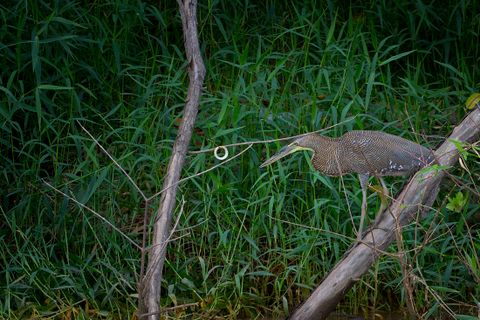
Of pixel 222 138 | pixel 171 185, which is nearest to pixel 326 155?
pixel 171 185

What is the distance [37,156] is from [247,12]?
75.1 inches

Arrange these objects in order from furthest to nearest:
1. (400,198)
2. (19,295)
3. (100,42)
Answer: (100,42) → (19,295) → (400,198)

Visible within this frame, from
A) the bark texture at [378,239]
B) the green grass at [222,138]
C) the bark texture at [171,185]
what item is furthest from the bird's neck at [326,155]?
the bark texture at [171,185]

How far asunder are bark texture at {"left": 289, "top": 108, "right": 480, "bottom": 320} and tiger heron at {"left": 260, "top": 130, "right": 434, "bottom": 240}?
0.35 feet

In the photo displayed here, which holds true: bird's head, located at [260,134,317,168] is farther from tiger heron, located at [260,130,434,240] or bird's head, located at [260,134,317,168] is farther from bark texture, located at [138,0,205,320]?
bark texture, located at [138,0,205,320]

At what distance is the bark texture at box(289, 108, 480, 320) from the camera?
500 centimetres

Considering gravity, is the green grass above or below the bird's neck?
below

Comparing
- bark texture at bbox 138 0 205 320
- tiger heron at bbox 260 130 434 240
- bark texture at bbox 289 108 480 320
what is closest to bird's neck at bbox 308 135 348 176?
tiger heron at bbox 260 130 434 240

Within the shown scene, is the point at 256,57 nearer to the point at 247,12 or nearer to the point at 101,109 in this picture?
the point at 247,12

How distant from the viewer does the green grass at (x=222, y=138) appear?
18.8 ft

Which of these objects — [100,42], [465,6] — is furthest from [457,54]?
[100,42]

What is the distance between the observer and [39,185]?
20.5ft

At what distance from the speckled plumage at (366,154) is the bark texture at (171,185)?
71 cm

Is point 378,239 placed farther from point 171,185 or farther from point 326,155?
point 171,185
